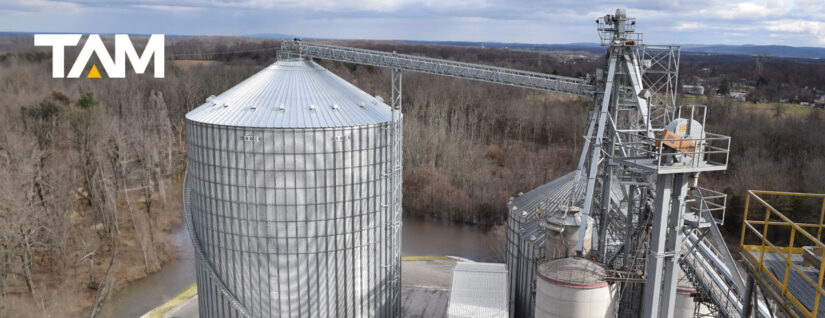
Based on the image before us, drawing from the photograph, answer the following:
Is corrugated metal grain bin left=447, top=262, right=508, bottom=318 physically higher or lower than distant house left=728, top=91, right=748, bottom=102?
lower

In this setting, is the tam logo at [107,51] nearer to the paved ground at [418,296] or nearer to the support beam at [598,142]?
the paved ground at [418,296]

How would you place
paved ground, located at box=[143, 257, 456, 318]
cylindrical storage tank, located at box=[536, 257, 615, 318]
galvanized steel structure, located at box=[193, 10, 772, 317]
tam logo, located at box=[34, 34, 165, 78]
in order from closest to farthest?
galvanized steel structure, located at box=[193, 10, 772, 317] → cylindrical storage tank, located at box=[536, 257, 615, 318] → tam logo, located at box=[34, 34, 165, 78] → paved ground, located at box=[143, 257, 456, 318]

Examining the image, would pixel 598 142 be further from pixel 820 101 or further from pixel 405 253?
pixel 820 101

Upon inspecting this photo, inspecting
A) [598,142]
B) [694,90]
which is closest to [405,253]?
[598,142]

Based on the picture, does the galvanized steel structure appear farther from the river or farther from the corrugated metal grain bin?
the river

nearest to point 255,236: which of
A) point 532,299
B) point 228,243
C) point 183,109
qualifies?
point 228,243

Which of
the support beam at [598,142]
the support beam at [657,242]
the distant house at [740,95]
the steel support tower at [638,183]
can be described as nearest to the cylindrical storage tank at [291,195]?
the steel support tower at [638,183]

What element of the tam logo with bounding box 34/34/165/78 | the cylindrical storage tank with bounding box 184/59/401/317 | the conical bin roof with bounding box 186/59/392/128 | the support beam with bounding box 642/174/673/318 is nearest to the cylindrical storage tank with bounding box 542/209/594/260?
the support beam with bounding box 642/174/673/318
